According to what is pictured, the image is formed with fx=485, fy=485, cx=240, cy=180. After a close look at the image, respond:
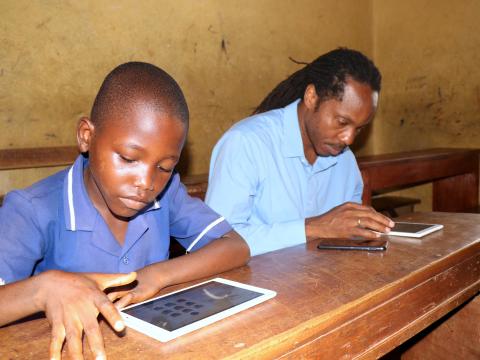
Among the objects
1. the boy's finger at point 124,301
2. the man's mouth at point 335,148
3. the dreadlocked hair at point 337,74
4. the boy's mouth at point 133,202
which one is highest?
the dreadlocked hair at point 337,74

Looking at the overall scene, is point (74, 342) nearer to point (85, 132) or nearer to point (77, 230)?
point (77, 230)

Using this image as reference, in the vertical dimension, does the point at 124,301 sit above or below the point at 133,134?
below

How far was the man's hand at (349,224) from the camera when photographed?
1.46 metres

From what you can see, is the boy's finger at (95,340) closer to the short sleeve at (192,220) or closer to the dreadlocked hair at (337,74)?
the short sleeve at (192,220)

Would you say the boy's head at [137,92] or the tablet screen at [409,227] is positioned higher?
the boy's head at [137,92]

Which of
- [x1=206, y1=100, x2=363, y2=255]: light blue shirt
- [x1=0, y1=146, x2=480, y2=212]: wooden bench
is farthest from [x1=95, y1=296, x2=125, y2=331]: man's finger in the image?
[x1=0, y1=146, x2=480, y2=212]: wooden bench

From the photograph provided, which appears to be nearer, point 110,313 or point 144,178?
point 110,313

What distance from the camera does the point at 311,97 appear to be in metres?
1.81

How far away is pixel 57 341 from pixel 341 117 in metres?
1.26

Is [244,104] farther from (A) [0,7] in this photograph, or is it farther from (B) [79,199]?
(B) [79,199]

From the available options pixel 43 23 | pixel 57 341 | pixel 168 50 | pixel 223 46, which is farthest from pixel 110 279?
pixel 223 46

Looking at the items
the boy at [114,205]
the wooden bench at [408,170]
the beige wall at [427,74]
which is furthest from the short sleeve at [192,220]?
the beige wall at [427,74]

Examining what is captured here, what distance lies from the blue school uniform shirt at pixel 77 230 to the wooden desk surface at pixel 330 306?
0.63 feet

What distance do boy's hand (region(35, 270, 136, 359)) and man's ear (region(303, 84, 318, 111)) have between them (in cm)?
114
